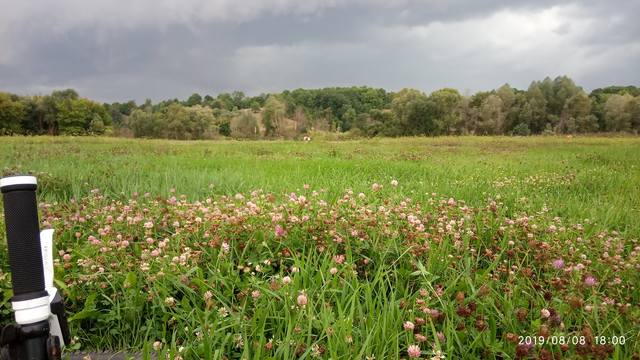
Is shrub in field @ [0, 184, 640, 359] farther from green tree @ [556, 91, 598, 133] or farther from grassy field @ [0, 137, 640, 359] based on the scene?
green tree @ [556, 91, 598, 133]

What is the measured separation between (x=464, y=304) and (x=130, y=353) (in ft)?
6.79

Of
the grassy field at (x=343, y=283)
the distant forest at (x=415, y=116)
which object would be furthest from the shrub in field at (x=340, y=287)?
the distant forest at (x=415, y=116)

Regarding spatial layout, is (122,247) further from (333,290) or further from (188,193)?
(188,193)

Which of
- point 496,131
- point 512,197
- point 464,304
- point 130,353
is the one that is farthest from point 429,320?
point 496,131

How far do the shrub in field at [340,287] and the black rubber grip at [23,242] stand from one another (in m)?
0.77

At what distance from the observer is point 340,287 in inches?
111

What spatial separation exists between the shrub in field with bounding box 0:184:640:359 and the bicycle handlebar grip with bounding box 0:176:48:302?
770 mm

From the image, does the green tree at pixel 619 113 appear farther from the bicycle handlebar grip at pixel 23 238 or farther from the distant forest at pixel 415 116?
→ the bicycle handlebar grip at pixel 23 238

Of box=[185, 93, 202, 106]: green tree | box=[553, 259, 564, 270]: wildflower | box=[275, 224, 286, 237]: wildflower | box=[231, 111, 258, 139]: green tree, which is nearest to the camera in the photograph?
box=[553, 259, 564, 270]: wildflower

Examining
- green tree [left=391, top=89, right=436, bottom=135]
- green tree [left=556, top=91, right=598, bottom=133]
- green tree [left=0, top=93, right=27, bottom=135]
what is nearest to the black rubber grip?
green tree [left=391, top=89, right=436, bottom=135]

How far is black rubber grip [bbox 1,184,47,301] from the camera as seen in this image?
1.51 m

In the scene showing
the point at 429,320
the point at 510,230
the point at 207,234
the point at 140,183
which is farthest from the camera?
the point at 140,183

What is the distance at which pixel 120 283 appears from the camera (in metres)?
2.94

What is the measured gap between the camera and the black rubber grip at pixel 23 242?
1.51 meters
